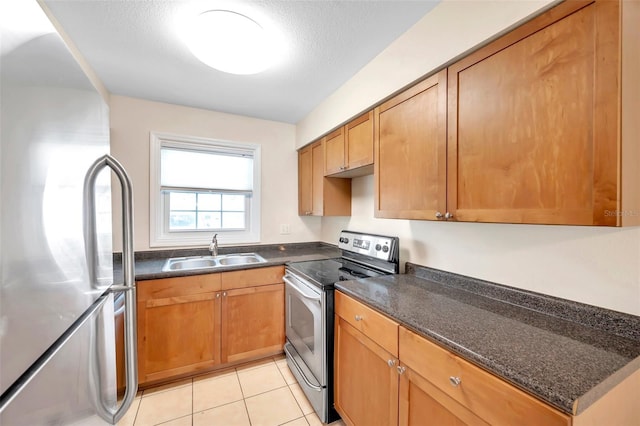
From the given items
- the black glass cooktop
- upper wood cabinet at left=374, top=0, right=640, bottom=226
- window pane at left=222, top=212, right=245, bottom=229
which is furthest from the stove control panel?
window pane at left=222, top=212, right=245, bottom=229

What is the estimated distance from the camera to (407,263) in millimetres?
1849

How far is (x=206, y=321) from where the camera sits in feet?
6.70

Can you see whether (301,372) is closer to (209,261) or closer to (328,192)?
(209,261)

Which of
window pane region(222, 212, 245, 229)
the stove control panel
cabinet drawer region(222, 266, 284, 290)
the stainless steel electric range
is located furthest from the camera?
window pane region(222, 212, 245, 229)

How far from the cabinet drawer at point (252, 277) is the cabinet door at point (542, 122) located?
5.00 feet

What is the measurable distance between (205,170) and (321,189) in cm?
122

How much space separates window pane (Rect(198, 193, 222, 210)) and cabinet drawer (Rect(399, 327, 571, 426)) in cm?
224

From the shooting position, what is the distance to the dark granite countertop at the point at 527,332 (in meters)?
0.71

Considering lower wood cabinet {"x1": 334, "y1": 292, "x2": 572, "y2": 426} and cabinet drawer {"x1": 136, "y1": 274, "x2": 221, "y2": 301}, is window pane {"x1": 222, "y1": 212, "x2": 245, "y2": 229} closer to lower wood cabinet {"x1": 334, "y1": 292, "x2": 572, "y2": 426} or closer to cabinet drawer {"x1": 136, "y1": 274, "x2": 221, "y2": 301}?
cabinet drawer {"x1": 136, "y1": 274, "x2": 221, "y2": 301}

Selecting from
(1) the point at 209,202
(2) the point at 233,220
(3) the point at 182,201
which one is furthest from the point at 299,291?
(3) the point at 182,201

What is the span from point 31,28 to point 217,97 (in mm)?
1980

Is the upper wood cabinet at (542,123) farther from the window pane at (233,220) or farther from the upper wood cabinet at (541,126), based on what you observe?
the window pane at (233,220)

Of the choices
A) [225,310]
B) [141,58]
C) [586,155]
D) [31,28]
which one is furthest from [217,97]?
[586,155]

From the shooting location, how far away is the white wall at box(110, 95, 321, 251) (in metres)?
2.32
